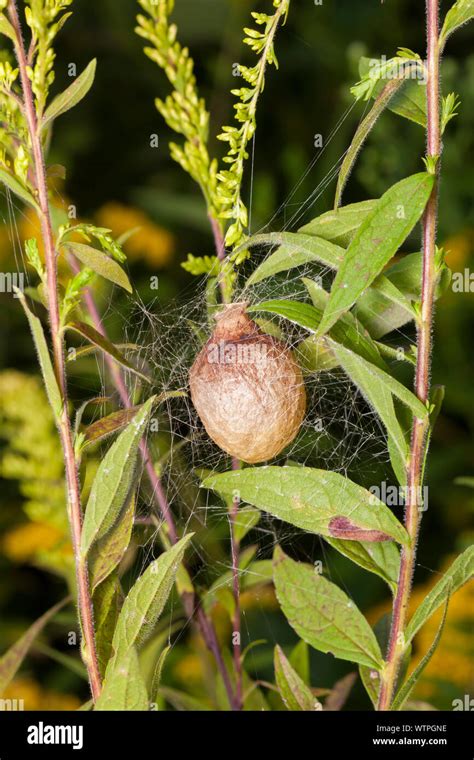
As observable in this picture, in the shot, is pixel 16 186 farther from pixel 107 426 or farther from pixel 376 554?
pixel 376 554

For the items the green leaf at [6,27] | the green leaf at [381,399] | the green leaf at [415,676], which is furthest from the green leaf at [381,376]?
the green leaf at [6,27]

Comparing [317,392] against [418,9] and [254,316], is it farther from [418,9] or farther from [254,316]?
[418,9]

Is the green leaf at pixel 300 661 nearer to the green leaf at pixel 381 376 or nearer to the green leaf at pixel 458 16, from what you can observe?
the green leaf at pixel 381 376

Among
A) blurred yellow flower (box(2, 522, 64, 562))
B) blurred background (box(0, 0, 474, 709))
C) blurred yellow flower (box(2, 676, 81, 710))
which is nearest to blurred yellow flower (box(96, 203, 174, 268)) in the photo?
blurred background (box(0, 0, 474, 709))

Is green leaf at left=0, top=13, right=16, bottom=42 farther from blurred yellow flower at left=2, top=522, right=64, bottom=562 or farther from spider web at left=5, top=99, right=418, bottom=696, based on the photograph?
blurred yellow flower at left=2, top=522, right=64, bottom=562

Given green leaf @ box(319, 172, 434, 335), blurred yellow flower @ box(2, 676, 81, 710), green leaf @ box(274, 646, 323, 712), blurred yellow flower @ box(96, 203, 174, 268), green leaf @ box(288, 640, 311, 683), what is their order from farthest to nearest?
blurred yellow flower @ box(96, 203, 174, 268) → blurred yellow flower @ box(2, 676, 81, 710) → green leaf @ box(288, 640, 311, 683) → green leaf @ box(274, 646, 323, 712) → green leaf @ box(319, 172, 434, 335)

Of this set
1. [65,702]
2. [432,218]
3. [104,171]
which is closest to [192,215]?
[104,171]

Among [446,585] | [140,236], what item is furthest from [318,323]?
[140,236]
